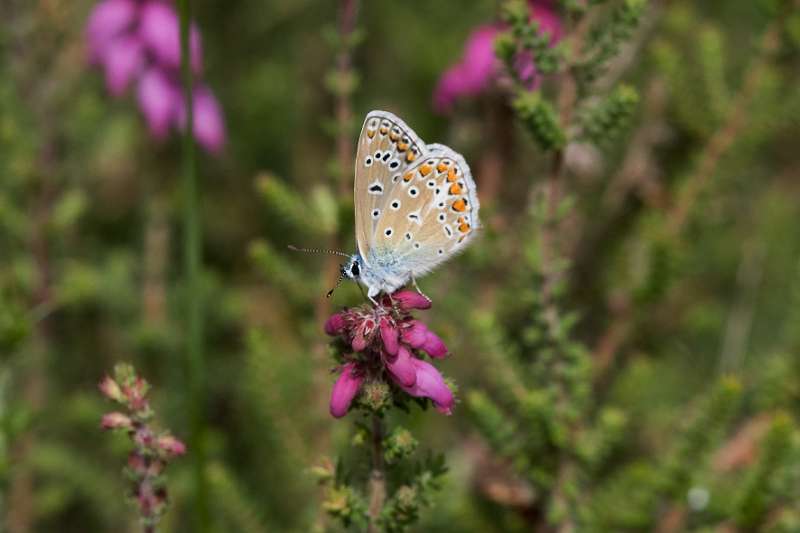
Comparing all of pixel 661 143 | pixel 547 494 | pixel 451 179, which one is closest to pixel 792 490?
pixel 547 494

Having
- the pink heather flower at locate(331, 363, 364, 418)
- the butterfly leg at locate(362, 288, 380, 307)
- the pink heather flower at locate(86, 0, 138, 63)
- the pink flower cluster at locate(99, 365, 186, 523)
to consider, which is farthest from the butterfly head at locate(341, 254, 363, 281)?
the pink heather flower at locate(86, 0, 138, 63)

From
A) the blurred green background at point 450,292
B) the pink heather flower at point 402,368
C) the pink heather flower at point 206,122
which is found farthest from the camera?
the pink heather flower at point 206,122

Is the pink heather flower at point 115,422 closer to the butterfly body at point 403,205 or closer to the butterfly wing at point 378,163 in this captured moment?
the butterfly body at point 403,205

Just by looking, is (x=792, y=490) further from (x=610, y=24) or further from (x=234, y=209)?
(x=234, y=209)

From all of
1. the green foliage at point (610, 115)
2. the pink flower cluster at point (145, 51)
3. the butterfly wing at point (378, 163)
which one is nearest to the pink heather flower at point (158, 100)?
the pink flower cluster at point (145, 51)

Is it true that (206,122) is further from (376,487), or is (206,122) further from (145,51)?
(376,487)

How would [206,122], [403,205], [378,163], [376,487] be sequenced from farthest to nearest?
[206,122]
[403,205]
[378,163]
[376,487]

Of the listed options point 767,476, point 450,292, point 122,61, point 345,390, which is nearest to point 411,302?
point 345,390
